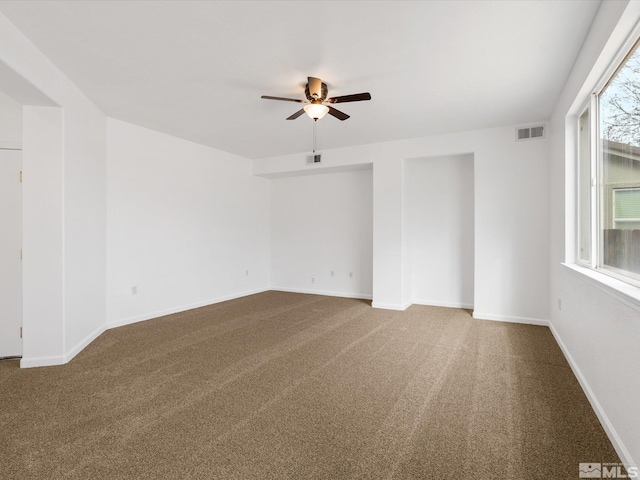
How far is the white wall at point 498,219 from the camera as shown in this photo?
14.5 ft

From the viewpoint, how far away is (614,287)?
6.14ft

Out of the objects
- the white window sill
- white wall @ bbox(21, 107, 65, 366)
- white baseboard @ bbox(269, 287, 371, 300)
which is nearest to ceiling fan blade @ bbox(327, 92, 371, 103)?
the white window sill

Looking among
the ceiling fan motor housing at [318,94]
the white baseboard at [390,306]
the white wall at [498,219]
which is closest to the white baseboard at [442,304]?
the white baseboard at [390,306]

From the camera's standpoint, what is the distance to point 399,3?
2.12 m

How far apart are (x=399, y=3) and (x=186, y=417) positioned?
3084 millimetres

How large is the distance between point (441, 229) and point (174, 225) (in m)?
4.40

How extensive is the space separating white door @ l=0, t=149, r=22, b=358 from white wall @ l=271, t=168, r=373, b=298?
4.50 meters

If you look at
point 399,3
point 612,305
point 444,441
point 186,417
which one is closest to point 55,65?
point 399,3

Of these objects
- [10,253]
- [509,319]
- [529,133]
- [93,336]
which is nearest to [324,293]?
[509,319]

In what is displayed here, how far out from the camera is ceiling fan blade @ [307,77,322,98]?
3.07 meters

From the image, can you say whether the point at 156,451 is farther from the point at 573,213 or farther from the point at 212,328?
the point at 573,213
